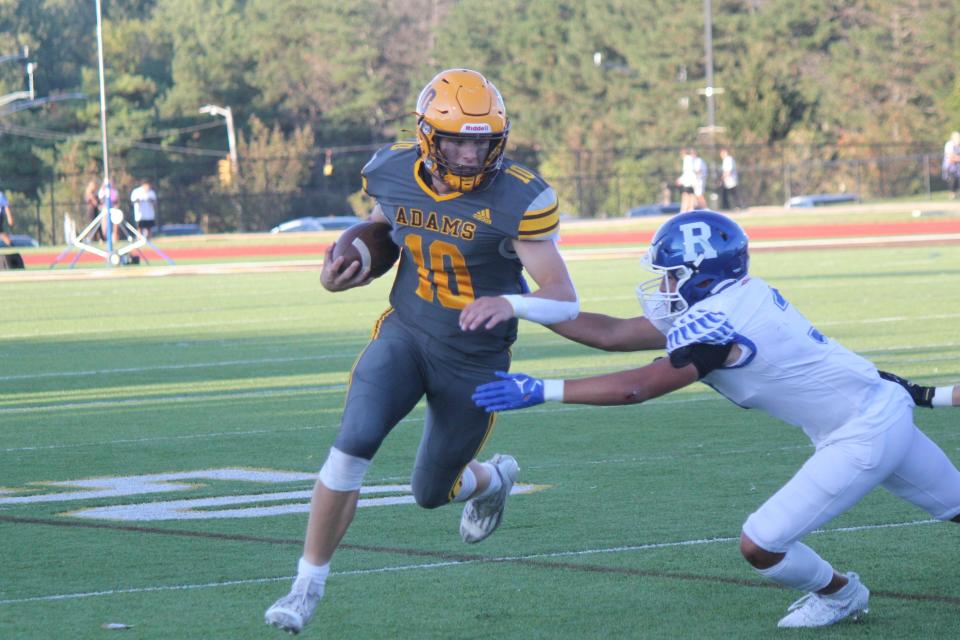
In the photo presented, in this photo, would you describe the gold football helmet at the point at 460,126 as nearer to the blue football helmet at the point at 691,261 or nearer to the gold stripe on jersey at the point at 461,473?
the blue football helmet at the point at 691,261

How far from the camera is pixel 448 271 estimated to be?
6008 millimetres

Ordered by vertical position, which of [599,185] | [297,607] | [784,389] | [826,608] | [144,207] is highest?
[784,389]

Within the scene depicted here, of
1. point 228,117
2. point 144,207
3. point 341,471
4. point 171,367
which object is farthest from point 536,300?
point 228,117

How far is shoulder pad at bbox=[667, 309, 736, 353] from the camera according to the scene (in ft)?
16.7

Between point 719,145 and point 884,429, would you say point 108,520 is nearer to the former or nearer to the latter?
point 884,429

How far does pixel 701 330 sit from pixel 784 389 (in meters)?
0.41

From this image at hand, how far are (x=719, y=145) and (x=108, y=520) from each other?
52108mm

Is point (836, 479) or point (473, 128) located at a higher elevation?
point (473, 128)

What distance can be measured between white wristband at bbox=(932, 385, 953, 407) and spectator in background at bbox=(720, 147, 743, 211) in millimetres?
36541

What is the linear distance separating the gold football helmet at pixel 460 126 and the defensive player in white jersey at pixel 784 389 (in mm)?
801

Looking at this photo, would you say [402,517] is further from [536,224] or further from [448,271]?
[536,224]

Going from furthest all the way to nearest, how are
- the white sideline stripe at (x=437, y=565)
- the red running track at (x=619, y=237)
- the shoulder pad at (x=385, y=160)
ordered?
the red running track at (x=619, y=237), the shoulder pad at (x=385, y=160), the white sideline stripe at (x=437, y=565)

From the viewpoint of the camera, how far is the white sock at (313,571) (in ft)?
17.6

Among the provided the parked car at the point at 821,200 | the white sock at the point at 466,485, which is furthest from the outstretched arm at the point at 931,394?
the parked car at the point at 821,200
